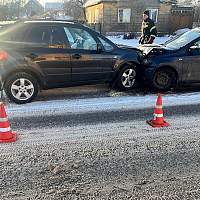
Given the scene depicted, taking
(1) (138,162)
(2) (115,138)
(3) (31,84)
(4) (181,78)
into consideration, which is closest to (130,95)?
(4) (181,78)

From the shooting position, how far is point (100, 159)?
449 centimetres

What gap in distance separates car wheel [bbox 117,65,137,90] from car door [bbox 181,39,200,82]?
1.33 meters

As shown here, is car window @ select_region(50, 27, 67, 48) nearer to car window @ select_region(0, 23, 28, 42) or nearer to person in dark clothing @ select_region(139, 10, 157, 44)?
car window @ select_region(0, 23, 28, 42)

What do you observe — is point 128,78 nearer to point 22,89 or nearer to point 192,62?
point 192,62

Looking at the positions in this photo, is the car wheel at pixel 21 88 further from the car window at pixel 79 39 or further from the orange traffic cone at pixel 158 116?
the orange traffic cone at pixel 158 116

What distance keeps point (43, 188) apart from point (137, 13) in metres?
28.9

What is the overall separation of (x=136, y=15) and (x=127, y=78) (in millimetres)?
23949

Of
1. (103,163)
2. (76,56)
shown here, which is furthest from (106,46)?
(103,163)

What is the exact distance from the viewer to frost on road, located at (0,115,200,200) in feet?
12.1

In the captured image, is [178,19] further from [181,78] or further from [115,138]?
[115,138]

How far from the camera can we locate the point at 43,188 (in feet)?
12.2

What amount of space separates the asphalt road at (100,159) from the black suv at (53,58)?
1214mm

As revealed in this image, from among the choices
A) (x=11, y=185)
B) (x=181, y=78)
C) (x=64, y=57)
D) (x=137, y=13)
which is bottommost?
(x=11, y=185)

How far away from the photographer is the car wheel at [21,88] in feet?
23.1
